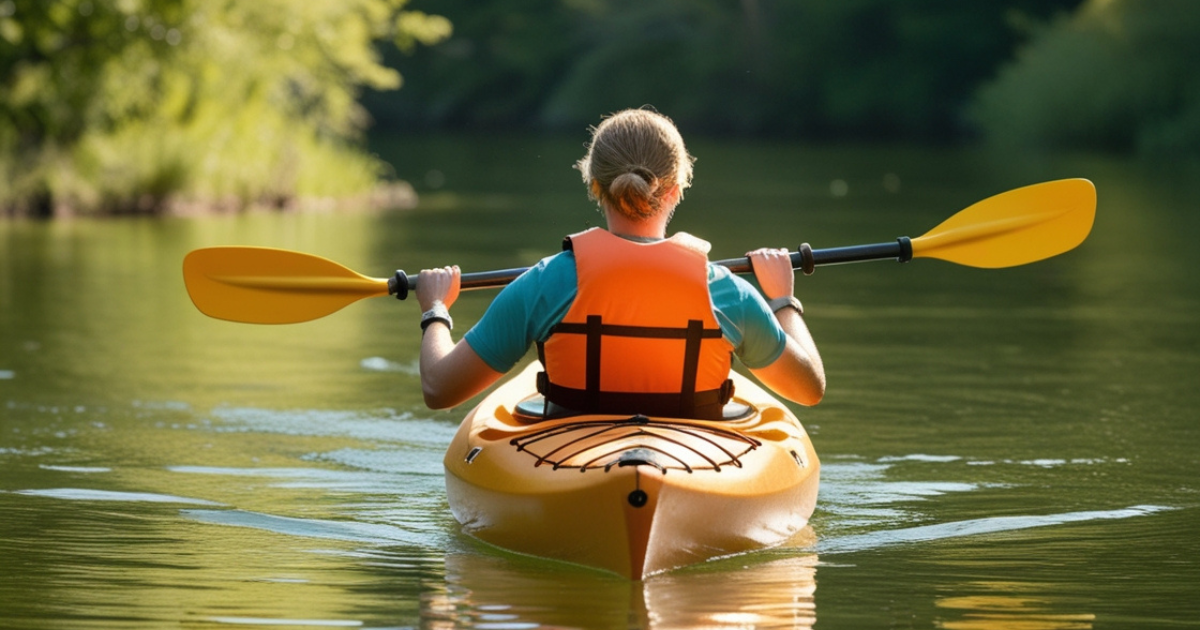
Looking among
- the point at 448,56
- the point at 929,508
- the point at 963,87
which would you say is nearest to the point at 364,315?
the point at 929,508

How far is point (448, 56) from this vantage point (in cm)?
5716

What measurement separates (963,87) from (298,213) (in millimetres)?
29371

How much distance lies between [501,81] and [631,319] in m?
52.2

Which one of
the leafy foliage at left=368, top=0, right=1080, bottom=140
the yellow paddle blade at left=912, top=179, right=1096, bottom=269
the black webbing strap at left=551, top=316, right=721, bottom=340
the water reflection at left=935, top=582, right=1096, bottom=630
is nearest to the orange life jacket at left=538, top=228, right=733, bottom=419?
the black webbing strap at left=551, top=316, right=721, bottom=340

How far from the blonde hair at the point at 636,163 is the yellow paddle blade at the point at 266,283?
1501mm

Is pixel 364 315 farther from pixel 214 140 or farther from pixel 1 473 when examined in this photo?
pixel 214 140

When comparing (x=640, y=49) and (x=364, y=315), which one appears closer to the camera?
(x=364, y=315)

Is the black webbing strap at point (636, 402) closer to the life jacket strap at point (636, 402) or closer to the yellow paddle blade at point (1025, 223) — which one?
the life jacket strap at point (636, 402)

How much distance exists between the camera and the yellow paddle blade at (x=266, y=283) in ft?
20.0

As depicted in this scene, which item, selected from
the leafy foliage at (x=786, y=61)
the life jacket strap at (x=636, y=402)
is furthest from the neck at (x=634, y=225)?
the leafy foliage at (x=786, y=61)

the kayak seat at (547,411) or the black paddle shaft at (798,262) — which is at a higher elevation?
the black paddle shaft at (798,262)

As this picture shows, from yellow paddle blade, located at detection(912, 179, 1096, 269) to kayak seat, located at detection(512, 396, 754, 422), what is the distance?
1.40 m

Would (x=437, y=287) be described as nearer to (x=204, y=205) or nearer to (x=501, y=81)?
(x=204, y=205)

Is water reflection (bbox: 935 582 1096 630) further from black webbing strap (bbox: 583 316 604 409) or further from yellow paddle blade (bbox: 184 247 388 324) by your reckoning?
yellow paddle blade (bbox: 184 247 388 324)
